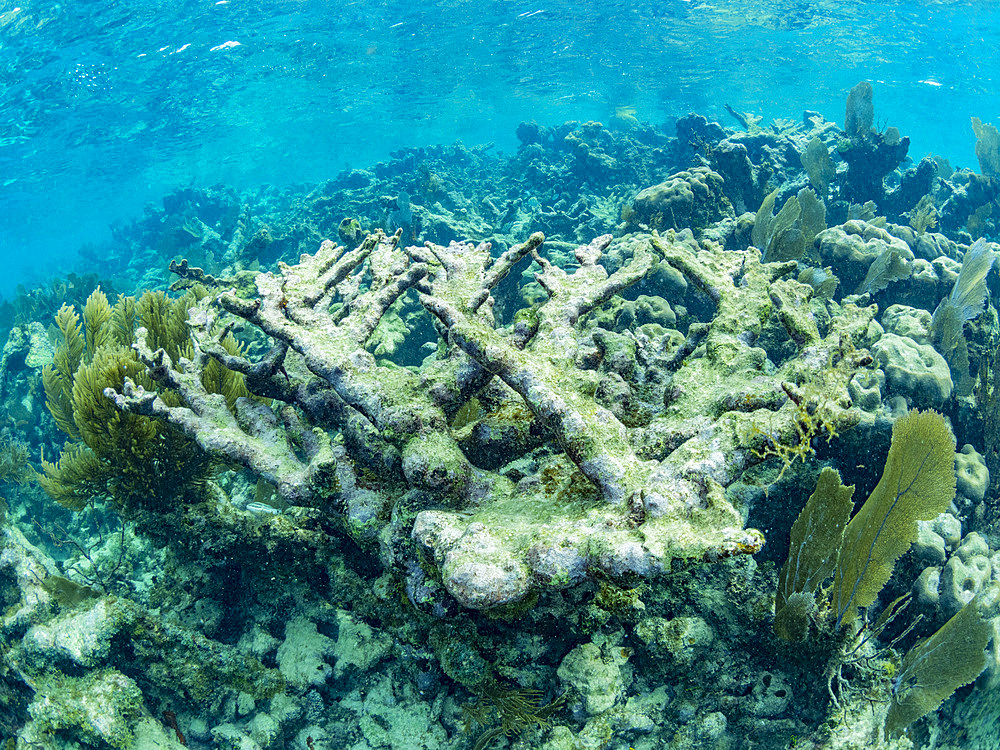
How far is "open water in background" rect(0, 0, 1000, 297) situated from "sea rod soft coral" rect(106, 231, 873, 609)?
1523cm

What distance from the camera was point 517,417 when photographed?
2795 mm

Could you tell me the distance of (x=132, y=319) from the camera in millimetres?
5652

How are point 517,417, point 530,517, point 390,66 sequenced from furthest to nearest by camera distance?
1. point 390,66
2. point 517,417
3. point 530,517

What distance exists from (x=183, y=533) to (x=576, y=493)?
2.90 m

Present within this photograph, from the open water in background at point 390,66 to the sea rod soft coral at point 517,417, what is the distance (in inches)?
599

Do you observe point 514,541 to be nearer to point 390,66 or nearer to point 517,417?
point 517,417

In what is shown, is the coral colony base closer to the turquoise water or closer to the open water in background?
the turquoise water

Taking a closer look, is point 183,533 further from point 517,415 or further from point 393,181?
point 393,181

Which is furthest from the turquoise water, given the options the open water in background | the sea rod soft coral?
the open water in background

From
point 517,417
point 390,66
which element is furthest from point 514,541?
point 390,66

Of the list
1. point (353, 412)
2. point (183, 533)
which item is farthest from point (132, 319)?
point (353, 412)

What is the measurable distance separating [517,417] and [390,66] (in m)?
34.1

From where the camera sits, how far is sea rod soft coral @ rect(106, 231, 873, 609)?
1.84 m

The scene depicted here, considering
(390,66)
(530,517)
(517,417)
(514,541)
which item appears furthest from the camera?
(390,66)
